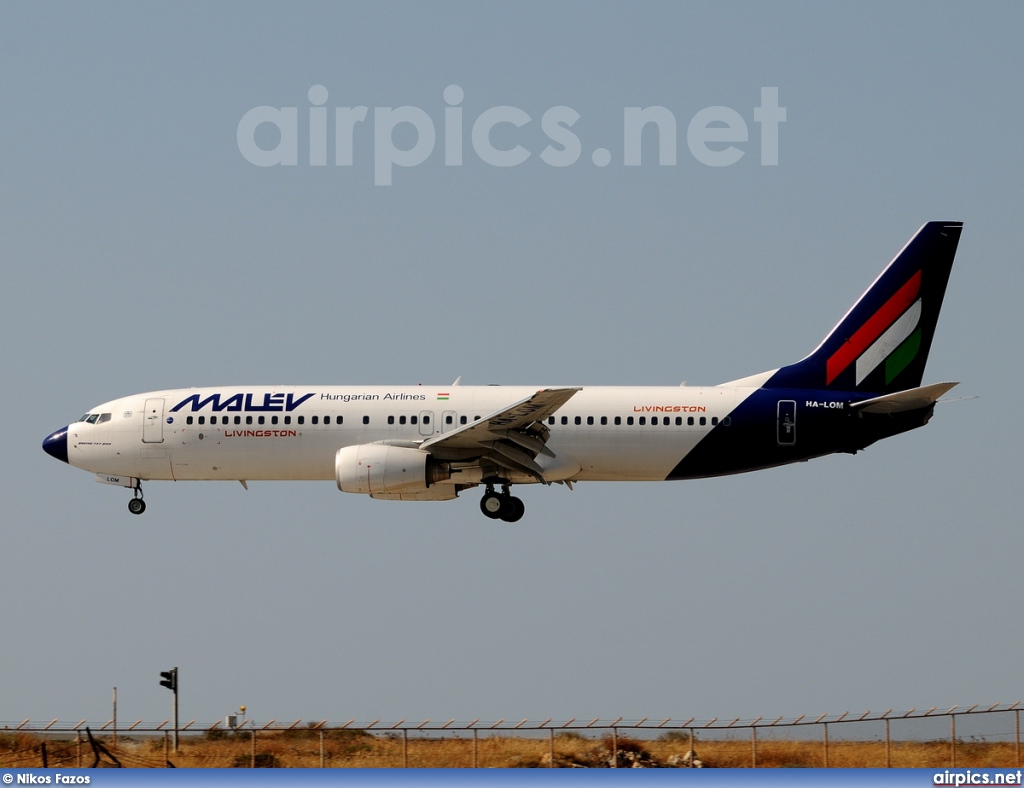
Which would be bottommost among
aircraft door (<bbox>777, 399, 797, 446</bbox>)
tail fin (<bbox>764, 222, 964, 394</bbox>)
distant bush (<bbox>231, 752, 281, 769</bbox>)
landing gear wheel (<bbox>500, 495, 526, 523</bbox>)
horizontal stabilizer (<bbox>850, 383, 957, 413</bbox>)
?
distant bush (<bbox>231, 752, 281, 769</bbox>)

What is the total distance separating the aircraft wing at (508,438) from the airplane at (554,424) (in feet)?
0.21

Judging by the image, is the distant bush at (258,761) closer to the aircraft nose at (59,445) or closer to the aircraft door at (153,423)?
the aircraft door at (153,423)

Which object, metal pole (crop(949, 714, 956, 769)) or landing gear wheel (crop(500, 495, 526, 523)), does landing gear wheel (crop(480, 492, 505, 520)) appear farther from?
metal pole (crop(949, 714, 956, 769))

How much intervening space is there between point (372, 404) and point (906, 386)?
18192 millimetres

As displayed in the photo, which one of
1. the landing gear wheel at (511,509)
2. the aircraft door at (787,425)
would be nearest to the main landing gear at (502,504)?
the landing gear wheel at (511,509)

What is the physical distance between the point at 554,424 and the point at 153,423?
45.5 feet

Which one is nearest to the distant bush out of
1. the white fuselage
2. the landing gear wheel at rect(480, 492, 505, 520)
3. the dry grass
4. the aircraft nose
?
the dry grass

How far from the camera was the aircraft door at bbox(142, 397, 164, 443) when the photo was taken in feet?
194

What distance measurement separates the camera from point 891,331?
5947cm

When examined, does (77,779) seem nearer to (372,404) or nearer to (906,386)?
(372,404)

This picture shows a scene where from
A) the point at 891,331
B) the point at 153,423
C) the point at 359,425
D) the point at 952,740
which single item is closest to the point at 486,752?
the point at 952,740

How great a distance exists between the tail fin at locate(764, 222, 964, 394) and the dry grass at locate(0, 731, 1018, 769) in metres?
18.4

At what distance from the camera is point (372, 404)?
58.1 meters

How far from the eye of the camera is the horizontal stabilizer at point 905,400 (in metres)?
55.0
